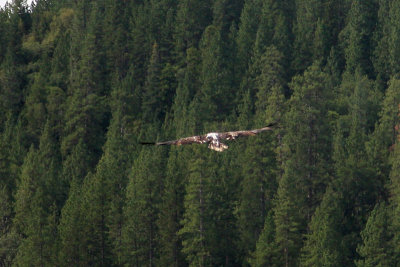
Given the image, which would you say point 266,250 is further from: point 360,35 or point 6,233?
point 360,35

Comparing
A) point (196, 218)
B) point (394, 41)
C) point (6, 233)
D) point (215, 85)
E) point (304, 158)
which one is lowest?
point (6, 233)

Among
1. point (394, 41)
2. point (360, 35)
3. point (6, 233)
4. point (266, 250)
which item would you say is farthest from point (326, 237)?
point (360, 35)

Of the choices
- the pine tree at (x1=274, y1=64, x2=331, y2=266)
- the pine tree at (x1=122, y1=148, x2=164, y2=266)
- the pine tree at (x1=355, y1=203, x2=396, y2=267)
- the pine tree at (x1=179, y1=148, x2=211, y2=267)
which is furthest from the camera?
the pine tree at (x1=122, y1=148, x2=164, y2=266)

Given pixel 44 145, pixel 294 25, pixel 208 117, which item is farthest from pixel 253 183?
pixel 294 25

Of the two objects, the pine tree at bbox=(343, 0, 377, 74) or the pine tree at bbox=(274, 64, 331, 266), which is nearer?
the pine tree at bbox=(274, 64, 331, 266)

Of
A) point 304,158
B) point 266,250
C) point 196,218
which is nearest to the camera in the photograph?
point 266,250

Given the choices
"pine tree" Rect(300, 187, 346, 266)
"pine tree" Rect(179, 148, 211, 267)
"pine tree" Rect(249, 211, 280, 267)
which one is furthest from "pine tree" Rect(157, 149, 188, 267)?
"pine tree" Rect(300, 187, 346, 266)

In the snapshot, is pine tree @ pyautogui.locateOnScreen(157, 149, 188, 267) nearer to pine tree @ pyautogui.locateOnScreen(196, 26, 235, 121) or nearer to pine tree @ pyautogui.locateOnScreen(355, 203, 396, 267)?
pine tree @ pyautogui.locateOnScreen(355, 203, 396, 267)

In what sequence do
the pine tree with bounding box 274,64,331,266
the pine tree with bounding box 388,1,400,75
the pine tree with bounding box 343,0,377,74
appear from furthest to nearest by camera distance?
the pine tree with bounding box 343,0,377,74 → the pine tree with bounding box 388,1,400,75 → the pine tree with bounding box 274,64,331,266

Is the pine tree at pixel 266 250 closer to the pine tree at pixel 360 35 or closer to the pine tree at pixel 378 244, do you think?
the pine tree at pixel 378 244

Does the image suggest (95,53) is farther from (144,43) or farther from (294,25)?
(294,25)

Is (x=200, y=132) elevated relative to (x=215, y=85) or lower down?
lower down
